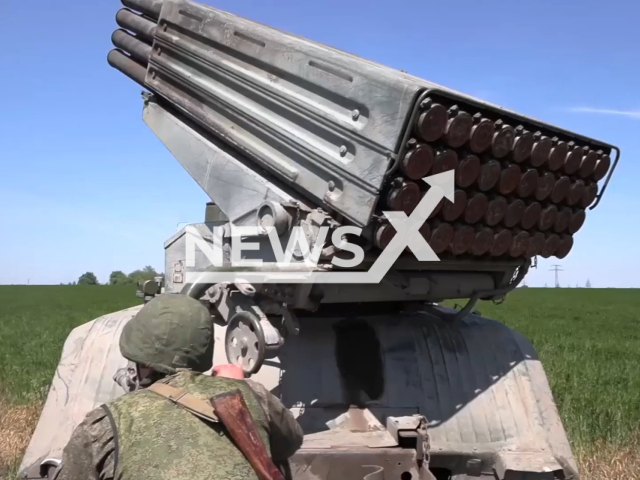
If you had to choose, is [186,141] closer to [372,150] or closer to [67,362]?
[67,362]

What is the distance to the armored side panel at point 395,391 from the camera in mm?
4242

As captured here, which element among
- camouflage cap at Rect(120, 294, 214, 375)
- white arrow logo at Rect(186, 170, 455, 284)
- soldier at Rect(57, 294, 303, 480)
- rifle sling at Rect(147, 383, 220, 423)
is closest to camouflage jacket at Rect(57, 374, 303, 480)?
soldier at Rect(57, 294, 303, 480)

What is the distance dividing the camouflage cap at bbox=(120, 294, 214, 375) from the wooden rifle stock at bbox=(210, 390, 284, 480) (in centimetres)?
32

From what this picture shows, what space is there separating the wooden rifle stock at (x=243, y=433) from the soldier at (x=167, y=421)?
31 mm

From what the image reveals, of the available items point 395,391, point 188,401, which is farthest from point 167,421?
point 395,391

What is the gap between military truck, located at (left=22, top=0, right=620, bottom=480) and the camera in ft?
12.3

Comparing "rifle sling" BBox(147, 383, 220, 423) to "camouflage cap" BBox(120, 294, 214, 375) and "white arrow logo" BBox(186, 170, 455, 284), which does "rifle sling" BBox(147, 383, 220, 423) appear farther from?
"white arrow logo" BBox(186, 170, 455, 284)

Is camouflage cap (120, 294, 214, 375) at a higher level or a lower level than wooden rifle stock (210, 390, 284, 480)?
higher

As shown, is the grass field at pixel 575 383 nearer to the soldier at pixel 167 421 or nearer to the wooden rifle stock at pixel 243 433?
the soldier at pixel 167 421

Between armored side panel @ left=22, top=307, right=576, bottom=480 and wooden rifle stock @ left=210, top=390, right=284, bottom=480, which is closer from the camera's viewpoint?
wooden rifle stock @ left=210, top=390, right=284, bottom=480

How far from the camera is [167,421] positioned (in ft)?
7.32

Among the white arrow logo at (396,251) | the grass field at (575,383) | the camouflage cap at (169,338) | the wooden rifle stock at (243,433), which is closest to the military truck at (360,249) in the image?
the white arrow logo at (396,251)

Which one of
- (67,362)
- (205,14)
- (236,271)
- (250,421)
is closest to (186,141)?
(205,14)

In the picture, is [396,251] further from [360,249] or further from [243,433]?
[243,433]
